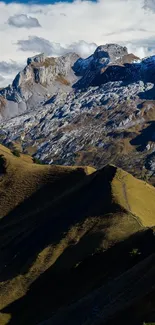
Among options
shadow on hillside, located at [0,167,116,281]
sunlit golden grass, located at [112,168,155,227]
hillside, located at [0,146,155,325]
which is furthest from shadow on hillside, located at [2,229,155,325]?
sunlit golden grass, located at [112,168,155,227]

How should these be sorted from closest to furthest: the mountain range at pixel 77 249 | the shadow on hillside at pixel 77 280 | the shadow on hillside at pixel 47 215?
the mountain range at pixel 77 249, the shadow on hillside at pixel 77 280, the shadow on hillside at pixel 47 215

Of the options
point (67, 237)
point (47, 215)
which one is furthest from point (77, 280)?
point (47, 215)

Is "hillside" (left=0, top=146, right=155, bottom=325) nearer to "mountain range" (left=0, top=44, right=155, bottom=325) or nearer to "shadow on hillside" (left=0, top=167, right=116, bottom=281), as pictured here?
"mountain range" (left=0, top=44, right=155, bottom=325)

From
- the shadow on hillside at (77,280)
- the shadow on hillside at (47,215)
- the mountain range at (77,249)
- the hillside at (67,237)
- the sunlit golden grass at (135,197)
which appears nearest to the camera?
the mountain range at (77,249)

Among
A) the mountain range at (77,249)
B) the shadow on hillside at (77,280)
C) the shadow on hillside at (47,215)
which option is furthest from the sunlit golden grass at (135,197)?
the shadow on hillside at (77,280)

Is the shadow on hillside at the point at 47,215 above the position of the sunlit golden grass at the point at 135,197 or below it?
below

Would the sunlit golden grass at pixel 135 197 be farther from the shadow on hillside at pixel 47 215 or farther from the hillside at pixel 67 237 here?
the shadow on hillside at pixel 47 215

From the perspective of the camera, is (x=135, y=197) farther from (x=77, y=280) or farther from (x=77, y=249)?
A: (x=77, y=280)
